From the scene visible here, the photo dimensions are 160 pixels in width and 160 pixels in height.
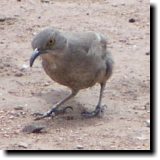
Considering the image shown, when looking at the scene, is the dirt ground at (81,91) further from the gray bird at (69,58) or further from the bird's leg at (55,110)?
the gray bird at (69,58)

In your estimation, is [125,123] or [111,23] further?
[111,23]

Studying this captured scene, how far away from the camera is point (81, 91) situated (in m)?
7.62

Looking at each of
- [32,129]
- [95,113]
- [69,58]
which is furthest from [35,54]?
[95,113]

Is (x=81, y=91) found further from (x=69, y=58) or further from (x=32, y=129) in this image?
(x=32, y=129)

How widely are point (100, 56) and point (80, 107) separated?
0.62m

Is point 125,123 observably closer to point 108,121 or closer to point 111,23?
point 108,121

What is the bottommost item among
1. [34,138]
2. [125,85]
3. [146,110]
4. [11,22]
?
[34,138]

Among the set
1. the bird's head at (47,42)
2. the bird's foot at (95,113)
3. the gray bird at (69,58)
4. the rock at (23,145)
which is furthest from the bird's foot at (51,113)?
the rock at (23,145)

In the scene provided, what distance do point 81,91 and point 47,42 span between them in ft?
4.23

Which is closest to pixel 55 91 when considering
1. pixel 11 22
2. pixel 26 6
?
pixel 11 22

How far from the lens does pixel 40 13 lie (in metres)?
10.1

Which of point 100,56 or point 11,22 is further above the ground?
point 11,22

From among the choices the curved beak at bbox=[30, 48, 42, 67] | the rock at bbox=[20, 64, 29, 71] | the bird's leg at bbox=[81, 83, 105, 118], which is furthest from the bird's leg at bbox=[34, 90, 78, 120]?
the rock at bbox=[20, 64, 29, 71]

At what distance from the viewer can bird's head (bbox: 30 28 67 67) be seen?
6.39 metres
